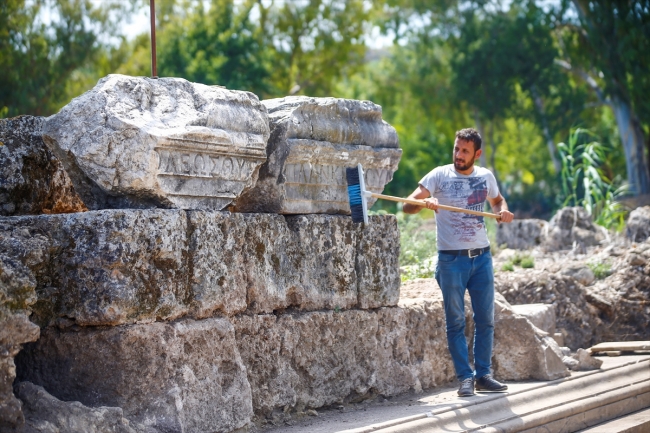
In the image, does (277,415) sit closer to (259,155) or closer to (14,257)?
(259,155)

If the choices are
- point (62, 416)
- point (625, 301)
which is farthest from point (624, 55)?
point (62, 416)

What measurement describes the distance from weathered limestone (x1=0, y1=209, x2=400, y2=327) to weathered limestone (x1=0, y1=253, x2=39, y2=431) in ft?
0.47

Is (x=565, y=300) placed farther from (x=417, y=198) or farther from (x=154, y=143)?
(x=154, y=143)

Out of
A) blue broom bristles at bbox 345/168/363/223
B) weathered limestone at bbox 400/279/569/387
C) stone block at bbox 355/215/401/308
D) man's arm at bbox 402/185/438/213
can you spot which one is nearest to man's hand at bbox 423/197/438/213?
man's arm at bbox 402/185/438/213

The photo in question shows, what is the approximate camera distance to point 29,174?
4.09 metres

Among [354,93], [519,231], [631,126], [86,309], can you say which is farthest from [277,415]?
[354,93]

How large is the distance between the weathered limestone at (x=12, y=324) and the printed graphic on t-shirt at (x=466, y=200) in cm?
274

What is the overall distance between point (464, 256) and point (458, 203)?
0.33 meters

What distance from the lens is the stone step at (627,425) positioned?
17.4 feet

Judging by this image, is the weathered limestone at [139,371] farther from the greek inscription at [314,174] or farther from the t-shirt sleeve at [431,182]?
the t-shirt sleeve at [431,182]

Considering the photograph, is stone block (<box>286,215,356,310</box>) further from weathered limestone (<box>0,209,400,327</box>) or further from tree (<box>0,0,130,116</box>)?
tree (<box>0,0,130,116</box>)

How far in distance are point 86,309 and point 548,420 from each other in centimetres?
277

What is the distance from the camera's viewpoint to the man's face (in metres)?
5.38

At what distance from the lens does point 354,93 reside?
38.1m
